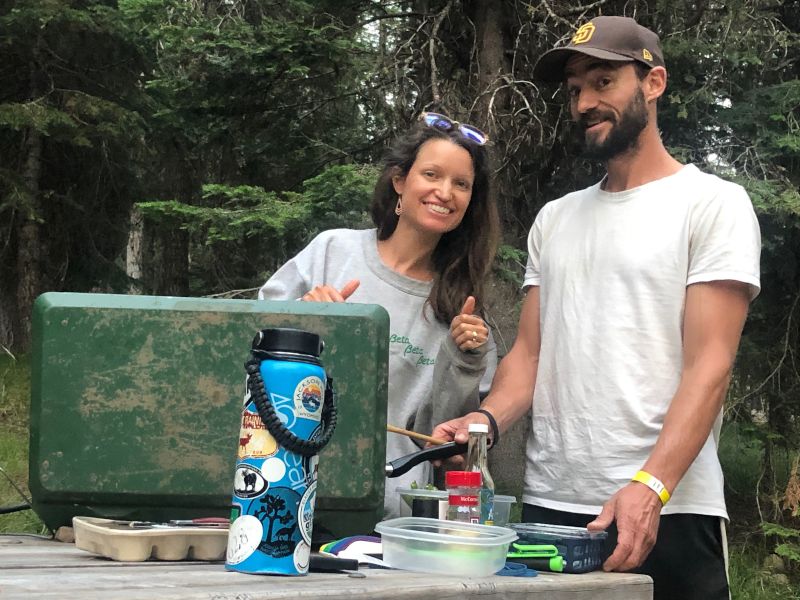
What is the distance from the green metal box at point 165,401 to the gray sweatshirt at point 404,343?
0.64 m

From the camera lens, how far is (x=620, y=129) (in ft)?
8.41

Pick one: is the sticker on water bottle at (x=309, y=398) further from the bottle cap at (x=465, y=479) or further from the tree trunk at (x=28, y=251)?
the tree trunk at (x=28, y=251)

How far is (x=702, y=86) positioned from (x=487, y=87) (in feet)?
4.30

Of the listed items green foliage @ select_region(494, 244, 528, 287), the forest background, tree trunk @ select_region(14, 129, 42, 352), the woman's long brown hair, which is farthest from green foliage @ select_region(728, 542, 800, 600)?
tree trunk @ select_region(14, 129, 42, 352)

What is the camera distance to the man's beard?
257cm

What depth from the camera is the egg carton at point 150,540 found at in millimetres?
1519

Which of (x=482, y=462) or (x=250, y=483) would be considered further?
(x=482, y=462)

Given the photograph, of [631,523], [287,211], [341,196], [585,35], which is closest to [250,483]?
[631,523]

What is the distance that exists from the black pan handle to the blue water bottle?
0.49 metres

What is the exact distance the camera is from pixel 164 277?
359 inches

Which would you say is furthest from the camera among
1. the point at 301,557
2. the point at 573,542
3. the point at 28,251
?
the point at 28,251

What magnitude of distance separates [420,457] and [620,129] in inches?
46.6

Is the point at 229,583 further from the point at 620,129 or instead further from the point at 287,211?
the point at 287,211

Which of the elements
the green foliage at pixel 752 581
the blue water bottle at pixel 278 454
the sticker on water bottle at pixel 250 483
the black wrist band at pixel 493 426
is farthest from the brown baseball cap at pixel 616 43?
the green foliage at pixel 752 581
